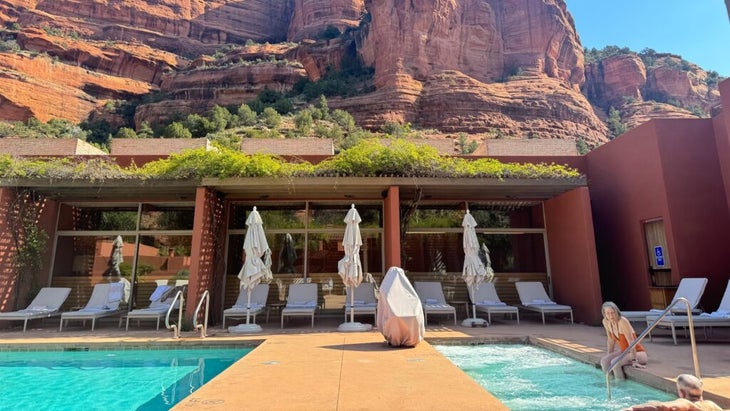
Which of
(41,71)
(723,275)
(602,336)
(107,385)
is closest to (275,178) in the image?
(107,385)

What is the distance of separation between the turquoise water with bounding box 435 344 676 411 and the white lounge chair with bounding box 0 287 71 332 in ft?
23.0

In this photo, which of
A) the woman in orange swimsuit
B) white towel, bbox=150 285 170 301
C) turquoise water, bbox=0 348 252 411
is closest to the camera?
turquoise water, bbox=0 348 252 411

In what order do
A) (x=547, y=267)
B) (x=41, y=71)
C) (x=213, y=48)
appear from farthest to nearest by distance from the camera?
(x=213, y=48), (x=41, y=71), (x=547, y=267)

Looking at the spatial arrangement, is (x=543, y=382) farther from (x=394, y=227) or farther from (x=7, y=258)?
(x=7, y=258)

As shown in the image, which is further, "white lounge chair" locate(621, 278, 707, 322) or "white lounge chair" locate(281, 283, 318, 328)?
"white lounge chair" locate(281, 283, 318, 328)

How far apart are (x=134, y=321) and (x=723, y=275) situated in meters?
10.8

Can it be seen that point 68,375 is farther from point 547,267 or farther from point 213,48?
point 213,48

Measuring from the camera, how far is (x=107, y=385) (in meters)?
4.19

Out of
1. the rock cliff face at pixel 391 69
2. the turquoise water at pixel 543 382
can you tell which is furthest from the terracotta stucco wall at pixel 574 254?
the rock cliff face at pixel 391 69

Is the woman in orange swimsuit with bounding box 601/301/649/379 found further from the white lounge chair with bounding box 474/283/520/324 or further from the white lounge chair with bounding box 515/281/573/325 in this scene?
the white lounge chair with bounding box 515/281/573/325

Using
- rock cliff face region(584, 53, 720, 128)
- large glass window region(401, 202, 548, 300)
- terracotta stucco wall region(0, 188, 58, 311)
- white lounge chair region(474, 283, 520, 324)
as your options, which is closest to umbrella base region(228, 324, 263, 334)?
large glass window region(401, 202, 548, 300)

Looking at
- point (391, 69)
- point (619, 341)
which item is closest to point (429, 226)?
point (619, 341)

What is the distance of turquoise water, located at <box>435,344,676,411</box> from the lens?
3.41 m

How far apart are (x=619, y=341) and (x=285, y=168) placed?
5.47m
